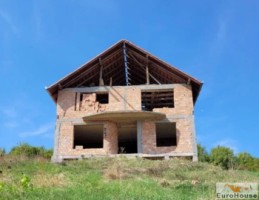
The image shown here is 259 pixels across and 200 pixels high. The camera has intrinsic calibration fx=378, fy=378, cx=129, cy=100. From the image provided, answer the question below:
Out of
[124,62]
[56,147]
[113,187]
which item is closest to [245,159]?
[124,62]

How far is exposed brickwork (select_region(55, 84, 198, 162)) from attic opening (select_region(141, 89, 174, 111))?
0.95 meters

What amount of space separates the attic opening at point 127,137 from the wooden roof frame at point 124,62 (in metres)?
3.04

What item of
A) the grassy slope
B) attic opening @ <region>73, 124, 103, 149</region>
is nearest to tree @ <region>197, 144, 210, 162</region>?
attic opening @ <region>73, 124, 103, 149</region>

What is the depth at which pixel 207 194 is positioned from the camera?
9.20 m

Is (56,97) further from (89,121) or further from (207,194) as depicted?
(207,194)

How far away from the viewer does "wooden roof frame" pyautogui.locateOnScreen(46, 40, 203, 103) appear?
24.2 metres

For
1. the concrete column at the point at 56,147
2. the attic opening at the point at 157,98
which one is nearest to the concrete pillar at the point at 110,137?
the concrete column at the point at 56,147

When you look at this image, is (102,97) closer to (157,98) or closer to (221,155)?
(157,98)

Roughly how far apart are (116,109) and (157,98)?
3.81 m

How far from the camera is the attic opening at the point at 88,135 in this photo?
24.2 m

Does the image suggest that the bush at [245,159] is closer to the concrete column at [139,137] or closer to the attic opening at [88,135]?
the attic opening at [88,135]

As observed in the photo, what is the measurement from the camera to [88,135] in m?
26.7

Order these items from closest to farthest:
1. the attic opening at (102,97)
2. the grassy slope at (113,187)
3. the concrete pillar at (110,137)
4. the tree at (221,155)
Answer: the grassy slope at (113,187) < the concrete pillar at (110,137) < the attic opening at (102,97) < the tree at (221,155)

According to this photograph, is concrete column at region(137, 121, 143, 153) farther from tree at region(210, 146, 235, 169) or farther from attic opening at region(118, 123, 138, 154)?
tree at region(210, 146, 235, 169)
